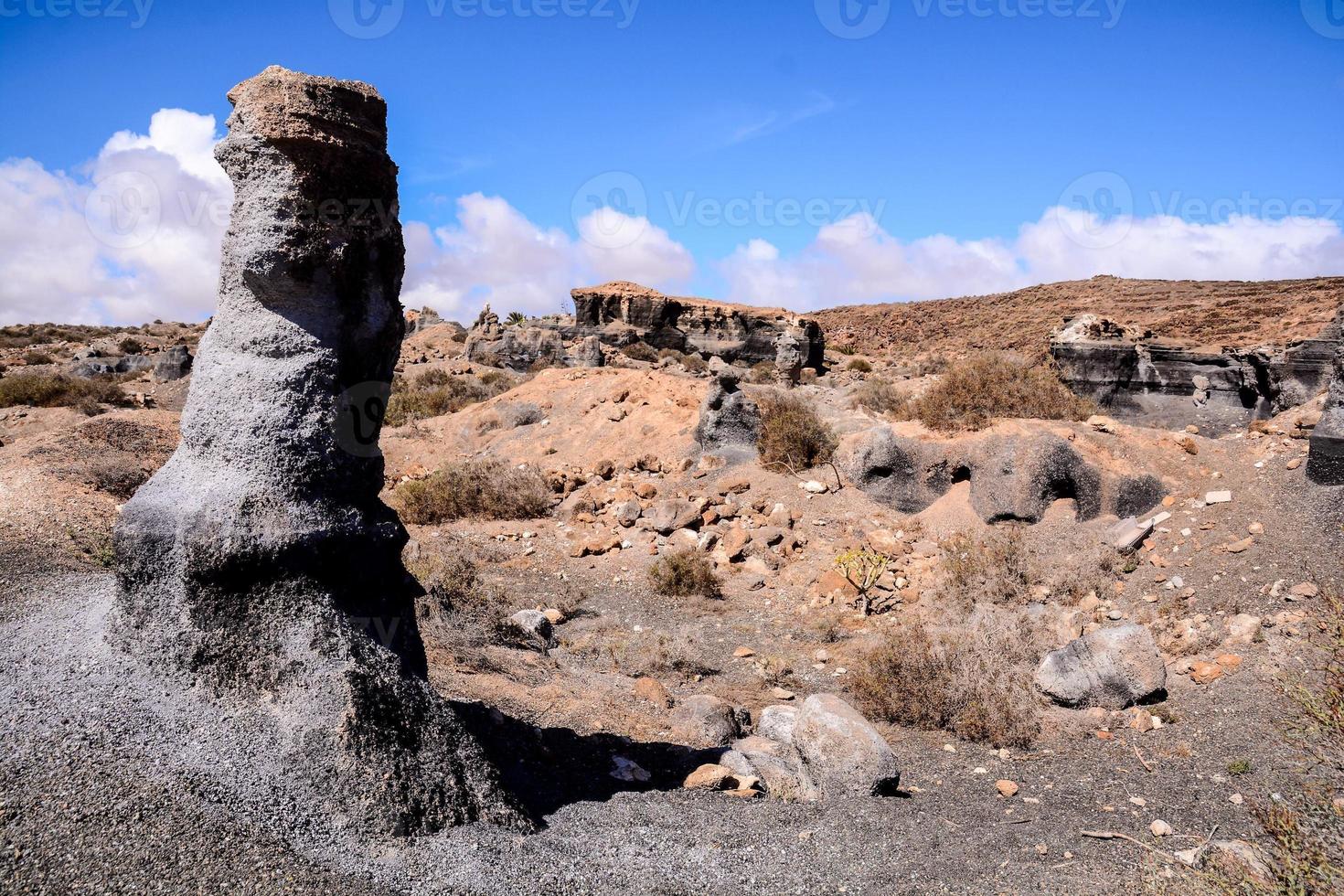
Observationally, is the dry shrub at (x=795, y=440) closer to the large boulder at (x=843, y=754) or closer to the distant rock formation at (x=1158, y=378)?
the distant rock formation at (x=1158, y=378)

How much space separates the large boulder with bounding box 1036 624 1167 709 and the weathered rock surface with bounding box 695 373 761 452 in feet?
20.4

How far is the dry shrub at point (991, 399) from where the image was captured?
34.5 ft

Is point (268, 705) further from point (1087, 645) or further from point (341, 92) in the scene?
point (1087, 645)

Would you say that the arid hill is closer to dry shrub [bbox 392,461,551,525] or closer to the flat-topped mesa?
the flat-topped mesa

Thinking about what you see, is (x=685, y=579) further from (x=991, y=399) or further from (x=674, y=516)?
(x=991, y=399)

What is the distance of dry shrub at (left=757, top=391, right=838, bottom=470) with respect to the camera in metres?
11.3

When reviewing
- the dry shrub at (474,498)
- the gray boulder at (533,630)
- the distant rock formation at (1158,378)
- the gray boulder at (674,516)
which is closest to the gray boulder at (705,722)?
the gray boulder at (533,630)

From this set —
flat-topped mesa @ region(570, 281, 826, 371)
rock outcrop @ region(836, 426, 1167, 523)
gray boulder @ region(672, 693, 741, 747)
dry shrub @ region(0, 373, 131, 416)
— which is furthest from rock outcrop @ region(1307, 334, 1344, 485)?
flat-topped mesa @ region(570, 281, 826, 371)

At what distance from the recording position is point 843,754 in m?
4.79

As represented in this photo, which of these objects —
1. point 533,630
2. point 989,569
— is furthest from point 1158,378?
point 533,630

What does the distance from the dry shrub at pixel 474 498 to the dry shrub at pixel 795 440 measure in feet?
10.5

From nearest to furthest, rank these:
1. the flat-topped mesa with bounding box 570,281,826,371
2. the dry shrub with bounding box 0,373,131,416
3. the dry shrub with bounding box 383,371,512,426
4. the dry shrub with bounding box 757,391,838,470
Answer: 1. the dry shrub with bounding box 757,391,838,470
2. the dry shrub with bounding box 0,373,131,416
3. the dry shrub with bounding box 383,371,512,426
4. the flat-topped mesa with bounding box 570,281,826,371

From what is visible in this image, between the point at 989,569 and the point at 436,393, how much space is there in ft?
43.9

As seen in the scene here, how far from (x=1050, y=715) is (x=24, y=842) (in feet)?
19.5
